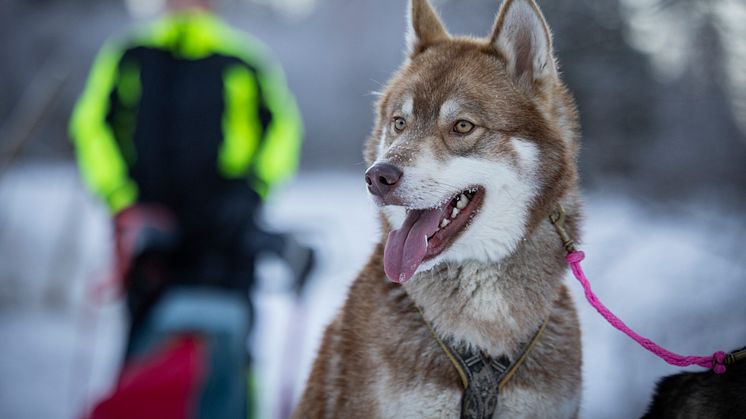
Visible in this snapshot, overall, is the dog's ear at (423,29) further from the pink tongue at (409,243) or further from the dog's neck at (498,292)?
the dog's neck at (498,292)

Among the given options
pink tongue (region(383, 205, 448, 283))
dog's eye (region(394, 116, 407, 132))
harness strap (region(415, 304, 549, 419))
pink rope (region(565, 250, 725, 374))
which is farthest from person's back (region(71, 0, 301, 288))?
pink rope (region(565, 250, 725, 374))

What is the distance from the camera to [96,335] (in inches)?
219

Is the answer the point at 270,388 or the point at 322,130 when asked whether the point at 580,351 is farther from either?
the point at 322,130

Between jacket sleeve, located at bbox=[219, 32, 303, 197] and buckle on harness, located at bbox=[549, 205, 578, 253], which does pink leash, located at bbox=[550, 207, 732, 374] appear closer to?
buckle on harness, located at bbox=[549, 205, 578, 253]

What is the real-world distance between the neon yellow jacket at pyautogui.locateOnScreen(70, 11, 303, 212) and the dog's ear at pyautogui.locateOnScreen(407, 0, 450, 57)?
1.48 m

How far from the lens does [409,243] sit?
1740mm

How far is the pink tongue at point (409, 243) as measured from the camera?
1703 millimetres

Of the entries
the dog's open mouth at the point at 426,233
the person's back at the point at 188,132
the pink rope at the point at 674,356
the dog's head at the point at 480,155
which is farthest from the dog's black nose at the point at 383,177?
the person's back at the point at 188,132

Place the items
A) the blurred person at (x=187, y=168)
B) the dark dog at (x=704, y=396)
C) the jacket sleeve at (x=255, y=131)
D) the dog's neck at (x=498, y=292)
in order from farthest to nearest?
the jacket sleeve at (x=255, y=131)
the blurred person at (x=187, y=168)
the dog's neck at (x=498, y=292)
the dark dog at (x=704, y=396)

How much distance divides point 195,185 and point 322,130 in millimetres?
9310

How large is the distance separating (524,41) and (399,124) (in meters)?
0.48

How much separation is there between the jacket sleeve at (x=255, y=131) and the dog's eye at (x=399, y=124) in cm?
143

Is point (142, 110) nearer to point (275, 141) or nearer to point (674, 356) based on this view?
point (275, 141)

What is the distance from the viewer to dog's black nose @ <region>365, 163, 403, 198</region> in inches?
67.3
